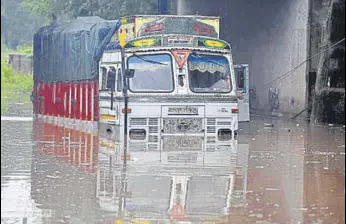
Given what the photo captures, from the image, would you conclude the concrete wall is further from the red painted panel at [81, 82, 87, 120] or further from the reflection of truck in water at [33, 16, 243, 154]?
the reflection of truck in water at [33, 16, 243, 154]

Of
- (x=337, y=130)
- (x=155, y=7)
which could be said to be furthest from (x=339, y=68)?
(x=155, y=7)

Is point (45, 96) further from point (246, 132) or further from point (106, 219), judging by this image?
point (106, 219)

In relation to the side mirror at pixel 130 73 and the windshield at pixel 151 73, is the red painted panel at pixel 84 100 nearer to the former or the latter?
the windshield at pixel 151 73

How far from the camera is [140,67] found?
2547 cm

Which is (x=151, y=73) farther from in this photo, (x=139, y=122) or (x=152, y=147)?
(x=152, y=147)

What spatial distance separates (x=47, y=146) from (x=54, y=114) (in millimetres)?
10572

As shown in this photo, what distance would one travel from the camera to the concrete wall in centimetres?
3900

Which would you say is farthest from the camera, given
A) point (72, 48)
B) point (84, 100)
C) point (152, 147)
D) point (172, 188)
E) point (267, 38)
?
point (267, 38)

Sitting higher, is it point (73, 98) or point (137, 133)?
point (73, 98)

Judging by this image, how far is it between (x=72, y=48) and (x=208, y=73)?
781 cm

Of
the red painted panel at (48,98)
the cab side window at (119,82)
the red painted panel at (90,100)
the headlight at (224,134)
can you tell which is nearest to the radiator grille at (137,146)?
the cab side window at (119,82)

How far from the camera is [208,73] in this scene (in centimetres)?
2580

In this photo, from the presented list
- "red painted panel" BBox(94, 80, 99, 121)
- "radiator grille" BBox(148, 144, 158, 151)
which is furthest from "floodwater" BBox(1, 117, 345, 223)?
"red painted panel" BBox(94, 80, 99, 121)

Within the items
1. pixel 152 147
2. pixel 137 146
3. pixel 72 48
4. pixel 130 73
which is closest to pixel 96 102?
pixel 130 73
